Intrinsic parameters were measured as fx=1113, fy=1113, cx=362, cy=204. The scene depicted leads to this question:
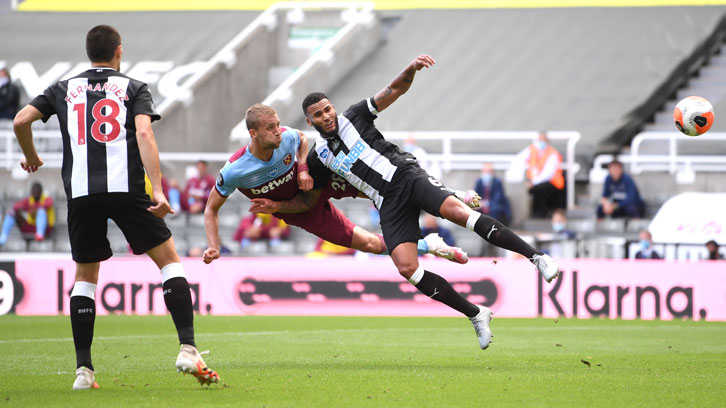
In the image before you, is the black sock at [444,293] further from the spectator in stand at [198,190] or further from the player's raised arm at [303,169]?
the spectator in stand at [198,190]

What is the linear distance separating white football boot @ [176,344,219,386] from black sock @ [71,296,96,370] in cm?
73

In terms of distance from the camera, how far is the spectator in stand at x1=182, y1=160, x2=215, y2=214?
784 inches

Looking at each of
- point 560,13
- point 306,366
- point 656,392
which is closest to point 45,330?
point 306,366

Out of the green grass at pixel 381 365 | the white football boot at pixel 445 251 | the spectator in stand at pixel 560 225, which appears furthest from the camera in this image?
the spectator in stand at pixel 560 225

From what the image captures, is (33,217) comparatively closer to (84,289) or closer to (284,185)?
(284,185)

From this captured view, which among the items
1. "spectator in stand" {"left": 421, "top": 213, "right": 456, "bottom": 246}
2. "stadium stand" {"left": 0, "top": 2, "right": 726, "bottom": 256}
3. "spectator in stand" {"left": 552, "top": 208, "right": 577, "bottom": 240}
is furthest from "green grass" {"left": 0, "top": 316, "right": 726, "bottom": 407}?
"stadium stand" {"left": 0, "top": 2, "right": 726, "bottom": 256}

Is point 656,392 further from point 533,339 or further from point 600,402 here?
point 533,339

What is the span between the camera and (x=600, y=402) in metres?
6.64

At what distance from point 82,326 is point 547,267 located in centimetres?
337

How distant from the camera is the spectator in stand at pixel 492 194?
61.0 feet

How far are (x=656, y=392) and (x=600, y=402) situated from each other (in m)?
0.68

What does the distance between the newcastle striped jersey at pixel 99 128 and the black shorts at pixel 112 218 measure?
59 millimetres

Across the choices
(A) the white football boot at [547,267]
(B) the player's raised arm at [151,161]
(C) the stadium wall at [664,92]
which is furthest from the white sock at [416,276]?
(C) the stadium wall at [664,92]

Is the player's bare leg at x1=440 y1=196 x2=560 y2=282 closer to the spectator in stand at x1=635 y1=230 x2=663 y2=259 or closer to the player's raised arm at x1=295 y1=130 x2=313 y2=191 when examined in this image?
the player's raised arm at x1=295 y1=130 x2=313 y2=191
